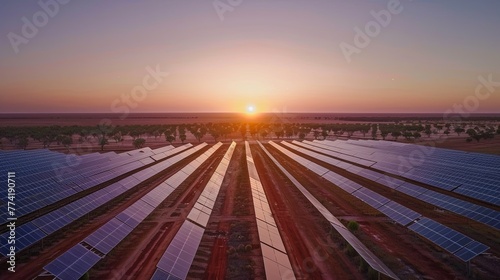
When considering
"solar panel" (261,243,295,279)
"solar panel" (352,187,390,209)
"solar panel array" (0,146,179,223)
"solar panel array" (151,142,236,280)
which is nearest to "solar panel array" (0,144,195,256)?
"solar panel array" (0,146,179,223)

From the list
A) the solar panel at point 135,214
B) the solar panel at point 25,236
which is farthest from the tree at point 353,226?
the solar panel at point 25,236

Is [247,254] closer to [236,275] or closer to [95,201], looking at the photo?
[236,275]

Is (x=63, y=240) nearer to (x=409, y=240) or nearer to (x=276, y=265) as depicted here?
(x=276, y=265)

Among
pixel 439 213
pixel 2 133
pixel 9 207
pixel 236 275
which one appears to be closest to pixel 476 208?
pixel 439 213

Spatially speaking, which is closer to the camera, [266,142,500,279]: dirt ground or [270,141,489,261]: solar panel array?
[266,142,500,279]: dirt ground

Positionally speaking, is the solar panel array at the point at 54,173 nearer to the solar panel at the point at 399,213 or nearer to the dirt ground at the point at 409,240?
the dirt ground at the point at 409,240

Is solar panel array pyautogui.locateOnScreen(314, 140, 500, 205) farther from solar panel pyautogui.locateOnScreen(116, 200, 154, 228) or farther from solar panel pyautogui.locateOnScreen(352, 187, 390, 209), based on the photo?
solar panel pyautogui.locateOnScreen(116, 200, 154, 228)
